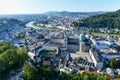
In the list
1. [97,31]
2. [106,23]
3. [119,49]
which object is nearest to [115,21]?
[106,23]

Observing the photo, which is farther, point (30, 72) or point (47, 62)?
point (47, 62)

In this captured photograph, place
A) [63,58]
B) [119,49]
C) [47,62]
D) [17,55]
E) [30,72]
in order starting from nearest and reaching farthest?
[30,72] → [17,55] → [47,62] → [63,58] → [119,49]

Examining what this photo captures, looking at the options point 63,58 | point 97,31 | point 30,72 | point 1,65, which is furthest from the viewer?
point 97,31

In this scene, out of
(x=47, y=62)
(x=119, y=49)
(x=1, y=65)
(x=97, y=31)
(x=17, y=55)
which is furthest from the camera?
(x=97, y=31)

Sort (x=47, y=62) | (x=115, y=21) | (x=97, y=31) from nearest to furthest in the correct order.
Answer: (x=47, y=62) → (x=97, y=31) → (x=115, y=21)

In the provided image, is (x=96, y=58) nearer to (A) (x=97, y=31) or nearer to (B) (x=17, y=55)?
(B) (x=17, y=55)

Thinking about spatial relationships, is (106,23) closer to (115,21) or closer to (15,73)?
(115,21)

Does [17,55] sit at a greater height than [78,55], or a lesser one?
greater

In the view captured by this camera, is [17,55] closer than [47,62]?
Yes

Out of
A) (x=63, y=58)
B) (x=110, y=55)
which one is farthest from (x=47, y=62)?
(x=110, y=55)
